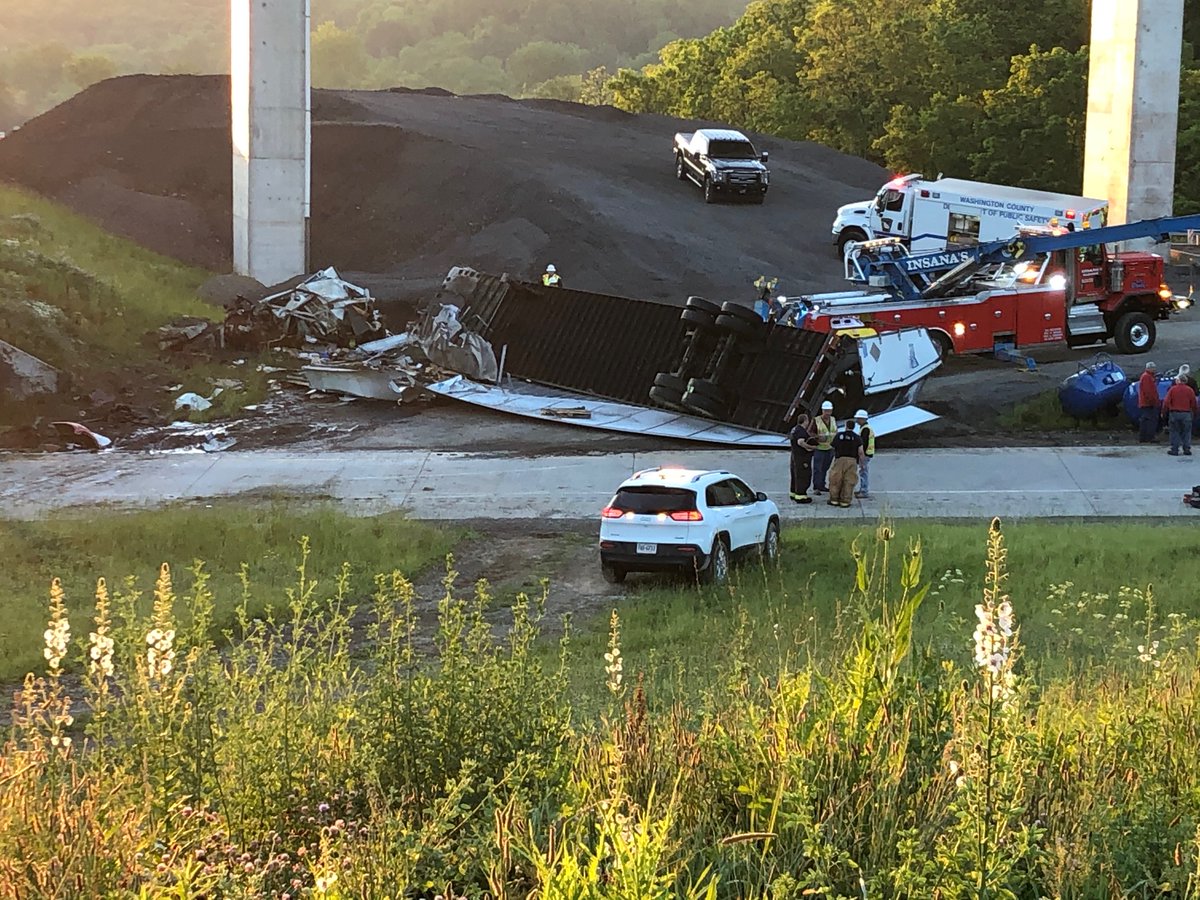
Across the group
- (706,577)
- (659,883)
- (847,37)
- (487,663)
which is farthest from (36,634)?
(847,37)

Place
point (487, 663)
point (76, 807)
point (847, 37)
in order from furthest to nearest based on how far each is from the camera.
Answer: point (847, 37), point (487, 663), point (76, 807)

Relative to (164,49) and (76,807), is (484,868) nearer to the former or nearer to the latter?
(76,807)

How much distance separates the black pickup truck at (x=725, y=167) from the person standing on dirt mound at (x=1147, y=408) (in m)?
24.4

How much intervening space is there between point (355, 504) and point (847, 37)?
50.0m

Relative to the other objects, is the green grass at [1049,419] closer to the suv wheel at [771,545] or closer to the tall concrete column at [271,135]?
the suv wheel at [771,545]

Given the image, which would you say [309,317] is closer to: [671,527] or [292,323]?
[292,323]

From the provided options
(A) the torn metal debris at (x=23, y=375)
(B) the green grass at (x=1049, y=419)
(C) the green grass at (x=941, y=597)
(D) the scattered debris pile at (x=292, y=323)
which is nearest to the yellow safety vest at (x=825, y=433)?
(C) the green grass at (x=941, y=597)

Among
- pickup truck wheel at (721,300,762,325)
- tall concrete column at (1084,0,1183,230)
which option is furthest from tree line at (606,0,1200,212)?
pickup truck wheel at (721,300,762,325)

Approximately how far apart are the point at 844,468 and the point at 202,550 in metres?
9.04

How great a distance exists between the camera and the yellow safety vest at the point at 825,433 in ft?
68.9

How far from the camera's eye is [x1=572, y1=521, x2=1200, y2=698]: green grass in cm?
1168

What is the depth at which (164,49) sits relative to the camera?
173m

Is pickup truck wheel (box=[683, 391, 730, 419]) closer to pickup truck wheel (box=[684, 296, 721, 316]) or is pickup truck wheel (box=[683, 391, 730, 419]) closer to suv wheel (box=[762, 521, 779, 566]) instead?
pickup truck wheel (box=[684, 296, 721, 316])

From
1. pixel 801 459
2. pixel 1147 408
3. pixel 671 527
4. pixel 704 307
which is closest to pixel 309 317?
pixel 704 307
